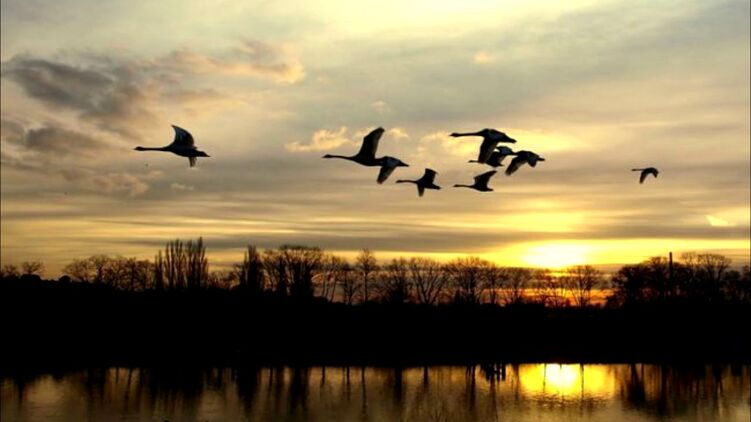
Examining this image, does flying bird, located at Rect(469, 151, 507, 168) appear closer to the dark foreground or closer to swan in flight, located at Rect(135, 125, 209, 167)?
swan in flight, located at Rect(135, 125, 209, 167)

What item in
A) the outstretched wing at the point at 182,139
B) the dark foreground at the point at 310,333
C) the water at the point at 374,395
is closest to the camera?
the outstretched wing at the point at 182,139

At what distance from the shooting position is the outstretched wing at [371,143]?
18.7 meters

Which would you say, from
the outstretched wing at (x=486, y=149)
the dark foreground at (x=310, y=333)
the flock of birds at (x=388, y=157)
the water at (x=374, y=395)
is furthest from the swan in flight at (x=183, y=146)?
the dark foreground at (x=310, y=333)

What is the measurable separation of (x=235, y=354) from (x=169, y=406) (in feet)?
80.0

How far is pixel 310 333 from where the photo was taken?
71062mm

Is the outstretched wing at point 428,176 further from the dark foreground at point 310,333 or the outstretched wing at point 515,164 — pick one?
the dark foreground at point 310,333

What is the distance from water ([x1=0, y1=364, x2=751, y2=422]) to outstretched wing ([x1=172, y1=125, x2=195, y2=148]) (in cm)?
1869

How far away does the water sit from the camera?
3700cm

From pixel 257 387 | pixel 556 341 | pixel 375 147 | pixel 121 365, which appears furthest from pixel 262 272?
pixel 375 147

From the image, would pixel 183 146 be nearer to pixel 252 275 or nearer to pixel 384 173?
pixel 384 173

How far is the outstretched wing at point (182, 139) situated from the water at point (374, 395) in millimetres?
18692

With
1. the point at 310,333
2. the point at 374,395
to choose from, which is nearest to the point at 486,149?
the point at 374,395

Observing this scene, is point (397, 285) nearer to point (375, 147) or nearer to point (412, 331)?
point (412, 331)

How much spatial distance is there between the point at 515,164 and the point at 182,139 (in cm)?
810
